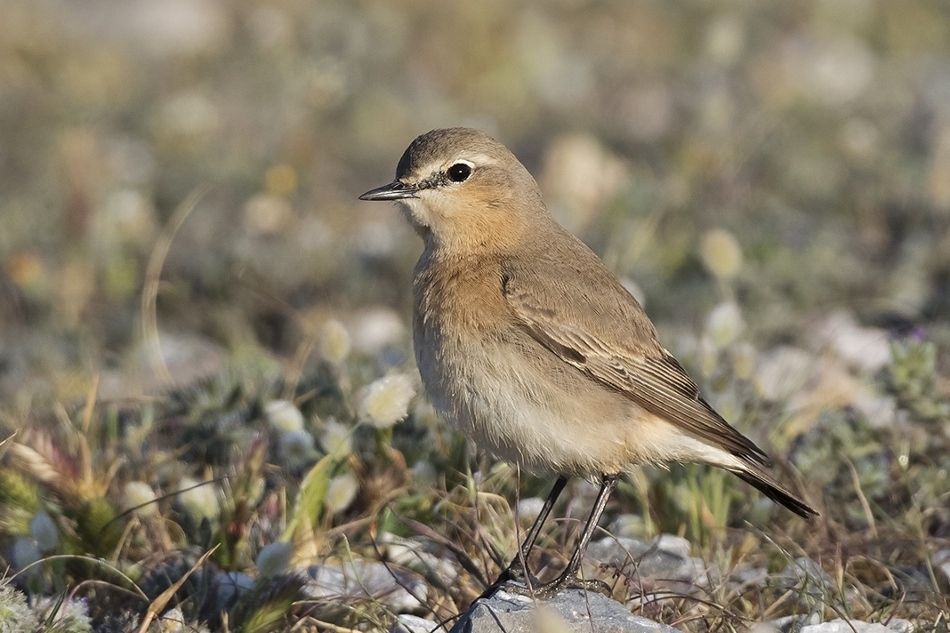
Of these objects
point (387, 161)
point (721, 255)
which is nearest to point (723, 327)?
point (721, 255)

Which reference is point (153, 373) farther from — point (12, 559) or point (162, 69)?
point (162, 69)

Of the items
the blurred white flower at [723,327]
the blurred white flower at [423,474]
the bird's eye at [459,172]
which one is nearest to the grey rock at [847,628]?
the blurred white flower at [423,474]

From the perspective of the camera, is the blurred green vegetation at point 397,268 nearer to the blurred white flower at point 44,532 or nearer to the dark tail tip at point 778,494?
the blurred white flower at point 44,532

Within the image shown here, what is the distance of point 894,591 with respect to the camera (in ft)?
15.9

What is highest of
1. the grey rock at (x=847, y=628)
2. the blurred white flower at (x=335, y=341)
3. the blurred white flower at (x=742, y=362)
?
the blurred white flower at (x=335, y=341)

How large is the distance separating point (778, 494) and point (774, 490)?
0.06ft

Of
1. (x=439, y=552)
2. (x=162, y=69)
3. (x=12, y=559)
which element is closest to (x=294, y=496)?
(x=439, y=552)

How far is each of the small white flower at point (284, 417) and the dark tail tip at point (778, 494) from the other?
5.45 feet

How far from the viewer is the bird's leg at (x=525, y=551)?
448 centimetres

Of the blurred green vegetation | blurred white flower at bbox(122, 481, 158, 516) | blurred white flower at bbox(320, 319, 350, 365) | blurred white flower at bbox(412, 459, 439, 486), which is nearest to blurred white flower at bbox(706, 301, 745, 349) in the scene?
the blurred green vegetation

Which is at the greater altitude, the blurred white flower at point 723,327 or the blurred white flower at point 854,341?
the blurred white flower at point 723,327

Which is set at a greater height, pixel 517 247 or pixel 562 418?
pixel 517 247

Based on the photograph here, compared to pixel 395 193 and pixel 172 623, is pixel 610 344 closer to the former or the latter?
pixel 395 193

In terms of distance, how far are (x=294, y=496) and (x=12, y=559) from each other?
103 cm
